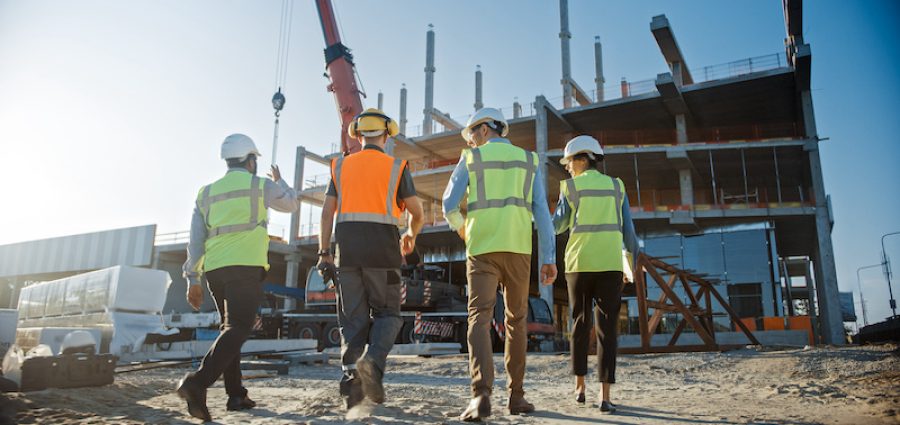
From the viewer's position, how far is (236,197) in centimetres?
347

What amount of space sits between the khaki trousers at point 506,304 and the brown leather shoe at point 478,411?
183mm

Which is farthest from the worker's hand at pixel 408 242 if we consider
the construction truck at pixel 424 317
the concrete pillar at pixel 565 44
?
the concrete pillar at pixel 565 44

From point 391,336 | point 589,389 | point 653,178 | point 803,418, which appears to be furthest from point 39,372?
point 653,178

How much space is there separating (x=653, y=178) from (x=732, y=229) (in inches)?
284

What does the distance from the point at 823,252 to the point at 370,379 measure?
81.4 feet

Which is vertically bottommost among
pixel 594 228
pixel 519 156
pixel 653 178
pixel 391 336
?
pixel 391 336

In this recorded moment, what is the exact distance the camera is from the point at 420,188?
115 ft

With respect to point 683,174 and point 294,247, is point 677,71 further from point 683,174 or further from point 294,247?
point 294,247

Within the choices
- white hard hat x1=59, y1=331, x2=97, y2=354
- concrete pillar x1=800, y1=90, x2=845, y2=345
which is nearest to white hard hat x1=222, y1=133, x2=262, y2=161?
white hard hat x1=59, y1=331, x2=97, y2=354

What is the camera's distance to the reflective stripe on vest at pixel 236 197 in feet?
11.1

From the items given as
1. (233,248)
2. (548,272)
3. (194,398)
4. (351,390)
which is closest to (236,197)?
(233,248)

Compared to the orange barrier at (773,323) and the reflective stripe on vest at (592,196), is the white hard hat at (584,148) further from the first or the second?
the orange barrier at (773,323)

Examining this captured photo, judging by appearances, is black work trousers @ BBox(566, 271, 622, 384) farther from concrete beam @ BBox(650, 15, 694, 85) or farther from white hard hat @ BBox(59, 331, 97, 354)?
concrete beam @ BBox(650, 15, 694, 85)

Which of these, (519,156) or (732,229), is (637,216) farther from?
(519,156)
